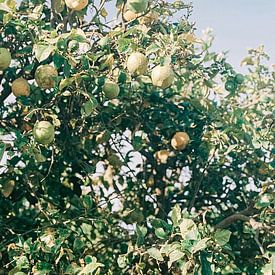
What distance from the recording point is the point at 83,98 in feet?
8.95

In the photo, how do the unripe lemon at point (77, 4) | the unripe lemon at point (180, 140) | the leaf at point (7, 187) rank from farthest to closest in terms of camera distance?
the unripe lemon at point (180, 140)
the leaf at point (7, 187)
the unripe lemon at point (77, 4)

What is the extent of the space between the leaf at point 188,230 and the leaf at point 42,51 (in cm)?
84

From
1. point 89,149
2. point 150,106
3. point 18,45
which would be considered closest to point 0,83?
point 18,45

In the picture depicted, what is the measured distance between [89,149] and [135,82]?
0.48 m

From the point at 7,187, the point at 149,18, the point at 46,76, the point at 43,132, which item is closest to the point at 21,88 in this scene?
the point at 46,76

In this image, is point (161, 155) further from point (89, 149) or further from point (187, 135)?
point (89, 149)

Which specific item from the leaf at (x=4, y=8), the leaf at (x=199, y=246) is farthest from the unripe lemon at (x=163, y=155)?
the leaf at (x=4, y=8)

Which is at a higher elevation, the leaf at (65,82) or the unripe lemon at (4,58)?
the unripe lemon at (4,58)

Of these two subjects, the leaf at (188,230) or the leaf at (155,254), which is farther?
the leaf at (155,254)

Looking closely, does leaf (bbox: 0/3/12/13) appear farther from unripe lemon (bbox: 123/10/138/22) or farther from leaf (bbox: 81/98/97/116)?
unripe lemon (bbox: 123/10/138/22)

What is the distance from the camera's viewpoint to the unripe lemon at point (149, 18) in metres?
2.82

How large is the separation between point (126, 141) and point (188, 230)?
1.27 m

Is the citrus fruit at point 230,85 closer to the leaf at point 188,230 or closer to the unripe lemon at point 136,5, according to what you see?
the unripe lemon at point 136,5

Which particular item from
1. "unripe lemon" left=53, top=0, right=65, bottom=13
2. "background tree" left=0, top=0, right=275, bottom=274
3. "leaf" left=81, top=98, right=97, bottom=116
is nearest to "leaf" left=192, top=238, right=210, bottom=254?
"background tree" left=0, top=0, right=275, bottom=274
